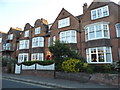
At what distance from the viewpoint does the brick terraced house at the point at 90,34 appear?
1684cm

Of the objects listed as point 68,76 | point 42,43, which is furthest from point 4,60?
point 68,76

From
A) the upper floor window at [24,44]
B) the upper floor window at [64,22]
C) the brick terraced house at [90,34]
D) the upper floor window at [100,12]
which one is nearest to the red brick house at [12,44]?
the upper floor window at [24,44]

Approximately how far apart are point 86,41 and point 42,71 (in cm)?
855

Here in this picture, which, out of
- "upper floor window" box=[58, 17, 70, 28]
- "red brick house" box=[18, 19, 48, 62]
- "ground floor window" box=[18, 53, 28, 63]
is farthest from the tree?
"ground floor window" box=[18, 53, 28, 63]

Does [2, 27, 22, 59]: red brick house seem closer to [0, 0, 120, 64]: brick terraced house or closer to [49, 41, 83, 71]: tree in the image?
[0, 0, 120, 64]: brick terraced house

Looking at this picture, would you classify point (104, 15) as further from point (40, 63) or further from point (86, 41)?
point (40, 63)

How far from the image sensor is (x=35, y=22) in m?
28.9

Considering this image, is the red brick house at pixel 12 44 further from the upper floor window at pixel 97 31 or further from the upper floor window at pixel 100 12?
the upper floor window at pixel 100 12

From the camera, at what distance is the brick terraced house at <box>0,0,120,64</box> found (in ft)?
55.3

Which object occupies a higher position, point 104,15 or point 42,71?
point 104,15

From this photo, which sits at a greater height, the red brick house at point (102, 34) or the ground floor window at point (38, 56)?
the red brick house at point (102, 34)

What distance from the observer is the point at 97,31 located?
1773 centimetres

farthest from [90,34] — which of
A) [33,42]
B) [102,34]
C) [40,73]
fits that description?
[33,42]

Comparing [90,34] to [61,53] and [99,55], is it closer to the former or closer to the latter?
[99,55]
